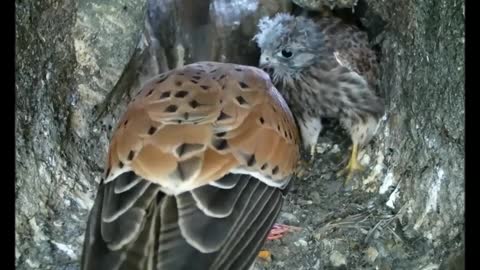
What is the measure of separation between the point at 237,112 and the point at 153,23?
20 cm

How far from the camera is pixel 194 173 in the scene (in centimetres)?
117

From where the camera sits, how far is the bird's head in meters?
1.37

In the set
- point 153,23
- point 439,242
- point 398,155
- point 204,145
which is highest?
point 153,23

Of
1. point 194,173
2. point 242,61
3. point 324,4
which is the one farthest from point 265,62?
point 194,173

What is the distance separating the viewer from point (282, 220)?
1405 mm

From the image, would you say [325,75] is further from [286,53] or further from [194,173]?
[194,173]

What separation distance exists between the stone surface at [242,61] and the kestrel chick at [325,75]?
25 millimetres

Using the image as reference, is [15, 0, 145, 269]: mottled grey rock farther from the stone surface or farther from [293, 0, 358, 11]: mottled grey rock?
[293, 0, 358, 11]: mottled grey rock

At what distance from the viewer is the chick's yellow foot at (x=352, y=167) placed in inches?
54.9

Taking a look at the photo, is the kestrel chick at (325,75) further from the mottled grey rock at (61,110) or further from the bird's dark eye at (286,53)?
the mottled grey rock at (61,110)

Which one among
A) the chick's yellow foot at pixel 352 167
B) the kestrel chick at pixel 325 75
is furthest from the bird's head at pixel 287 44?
the chick's yellow foot at pixel 352 167

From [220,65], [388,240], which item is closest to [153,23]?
[220,65]

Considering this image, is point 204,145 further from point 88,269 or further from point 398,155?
point 398,155

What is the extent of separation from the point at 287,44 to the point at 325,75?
84mm
